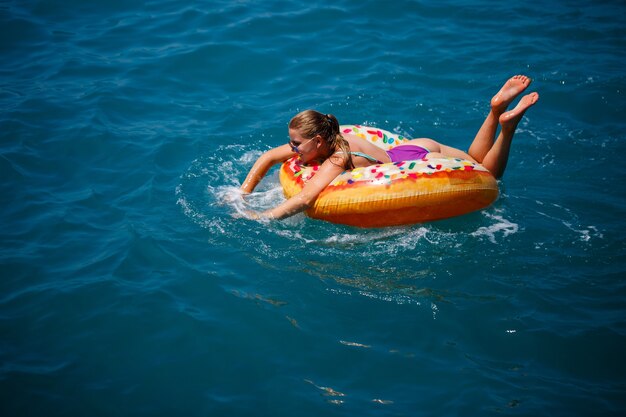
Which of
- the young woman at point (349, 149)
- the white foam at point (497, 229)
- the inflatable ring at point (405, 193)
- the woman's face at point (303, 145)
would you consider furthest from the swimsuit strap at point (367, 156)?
the white foam at point (497, 229)

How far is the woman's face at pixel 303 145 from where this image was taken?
6.15 metres

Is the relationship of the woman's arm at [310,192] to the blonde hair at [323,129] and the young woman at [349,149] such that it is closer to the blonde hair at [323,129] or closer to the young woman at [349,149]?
the young woman at [349,149]

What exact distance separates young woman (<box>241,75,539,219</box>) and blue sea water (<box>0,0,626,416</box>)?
39 centimetres

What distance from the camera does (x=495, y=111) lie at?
6461mm

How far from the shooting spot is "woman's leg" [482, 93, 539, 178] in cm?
610

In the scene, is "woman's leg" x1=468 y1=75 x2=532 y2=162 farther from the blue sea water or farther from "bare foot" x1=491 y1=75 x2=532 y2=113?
the blue sea water

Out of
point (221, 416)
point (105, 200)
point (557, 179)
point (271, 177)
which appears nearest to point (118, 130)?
point (105, 200)

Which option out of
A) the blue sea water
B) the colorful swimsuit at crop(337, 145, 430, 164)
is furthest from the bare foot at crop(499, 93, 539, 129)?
the blue sea water

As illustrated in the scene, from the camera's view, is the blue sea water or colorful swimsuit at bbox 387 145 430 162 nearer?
the blue sea water

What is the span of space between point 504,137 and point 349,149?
5.41ft

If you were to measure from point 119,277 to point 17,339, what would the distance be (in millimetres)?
1049

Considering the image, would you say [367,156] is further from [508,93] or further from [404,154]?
[508,93]

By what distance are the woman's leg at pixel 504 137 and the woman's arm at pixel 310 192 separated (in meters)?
1.67

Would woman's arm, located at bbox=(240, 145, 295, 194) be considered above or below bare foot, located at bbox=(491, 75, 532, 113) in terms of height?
below
